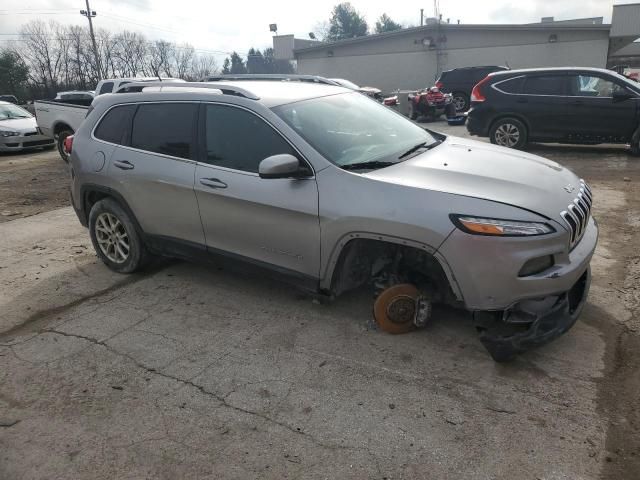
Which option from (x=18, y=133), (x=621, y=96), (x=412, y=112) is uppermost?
(x=621, y=96)

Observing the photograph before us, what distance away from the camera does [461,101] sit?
66.0ft

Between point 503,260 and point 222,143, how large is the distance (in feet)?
7.59

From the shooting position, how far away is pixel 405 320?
142 inches

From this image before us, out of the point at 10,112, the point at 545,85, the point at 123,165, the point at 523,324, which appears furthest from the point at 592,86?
the point at 10,112

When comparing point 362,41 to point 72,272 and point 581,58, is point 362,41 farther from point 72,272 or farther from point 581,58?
point 72,272

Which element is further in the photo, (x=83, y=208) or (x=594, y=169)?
(x=594, y=169)

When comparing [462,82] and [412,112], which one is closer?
[412,112]

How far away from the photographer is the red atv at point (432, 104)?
60.0 ft

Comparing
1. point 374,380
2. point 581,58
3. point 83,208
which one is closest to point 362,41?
point 581,58

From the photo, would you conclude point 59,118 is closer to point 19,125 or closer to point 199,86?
point 19,125

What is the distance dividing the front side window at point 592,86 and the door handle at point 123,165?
29.1ft

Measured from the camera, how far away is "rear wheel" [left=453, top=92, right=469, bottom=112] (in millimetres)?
20016

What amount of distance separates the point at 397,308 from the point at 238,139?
69.6 inches

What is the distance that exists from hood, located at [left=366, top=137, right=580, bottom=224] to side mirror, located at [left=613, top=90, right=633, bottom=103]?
22.9 ft
